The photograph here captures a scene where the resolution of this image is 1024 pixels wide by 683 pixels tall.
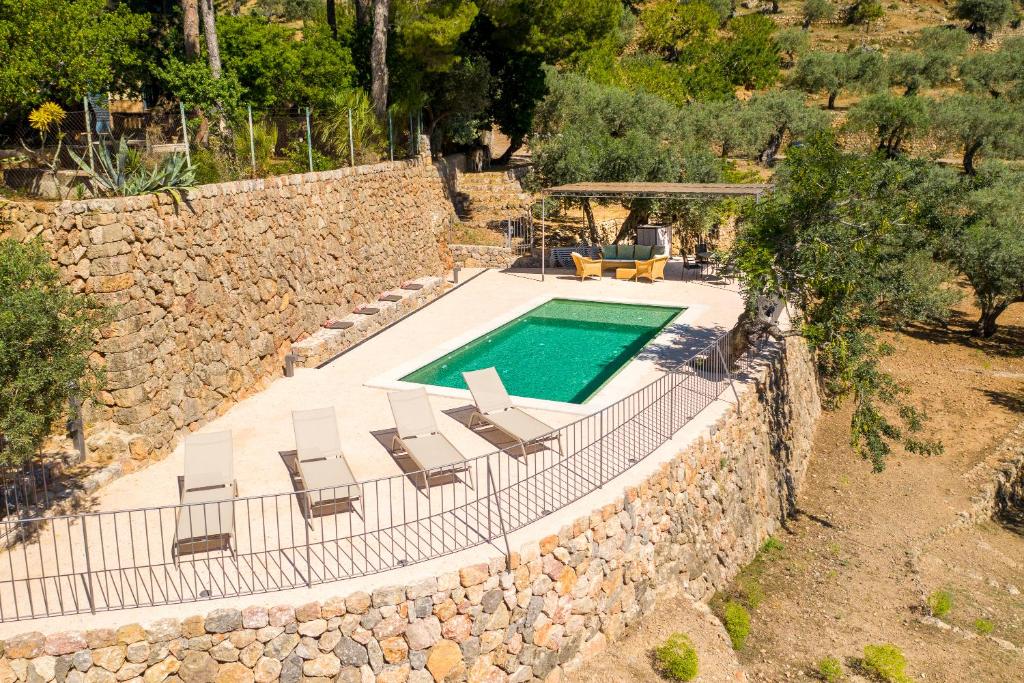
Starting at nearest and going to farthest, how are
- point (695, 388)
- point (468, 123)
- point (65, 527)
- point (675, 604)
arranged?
point (65, 527), point (675, 604), point (695, 388), point (468, 123)

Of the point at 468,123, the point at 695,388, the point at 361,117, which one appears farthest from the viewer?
the point at 468,123

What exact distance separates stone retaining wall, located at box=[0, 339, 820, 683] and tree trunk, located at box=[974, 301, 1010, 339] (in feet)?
54.3

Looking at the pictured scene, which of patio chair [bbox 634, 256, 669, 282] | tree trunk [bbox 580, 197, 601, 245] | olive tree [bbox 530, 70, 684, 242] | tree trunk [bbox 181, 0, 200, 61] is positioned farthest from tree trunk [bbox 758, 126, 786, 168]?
tree trunk [bbox 181, 0, 200, 61]

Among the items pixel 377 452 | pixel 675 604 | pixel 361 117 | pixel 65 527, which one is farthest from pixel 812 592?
pixel 361 117

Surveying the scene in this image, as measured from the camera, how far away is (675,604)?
1232 centimetres

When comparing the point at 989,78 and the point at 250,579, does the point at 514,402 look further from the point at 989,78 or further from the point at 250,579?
the point at 989,78

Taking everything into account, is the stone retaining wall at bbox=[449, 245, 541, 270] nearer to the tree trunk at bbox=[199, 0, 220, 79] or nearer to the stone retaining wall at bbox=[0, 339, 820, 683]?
the tree trunk at bbox=[199, 0, 220, 79]

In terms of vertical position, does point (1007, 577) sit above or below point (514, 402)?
below

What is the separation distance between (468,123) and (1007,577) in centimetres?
2415

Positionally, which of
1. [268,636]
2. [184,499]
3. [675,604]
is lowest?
[675,604]

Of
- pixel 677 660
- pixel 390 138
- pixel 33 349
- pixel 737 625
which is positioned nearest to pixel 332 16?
pixel 390 138

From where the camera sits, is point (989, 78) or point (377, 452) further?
point (989, 78)

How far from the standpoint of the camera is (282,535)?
10430mm

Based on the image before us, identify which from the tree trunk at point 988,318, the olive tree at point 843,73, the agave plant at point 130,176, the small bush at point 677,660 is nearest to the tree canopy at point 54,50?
the agave plant at point 130,176
